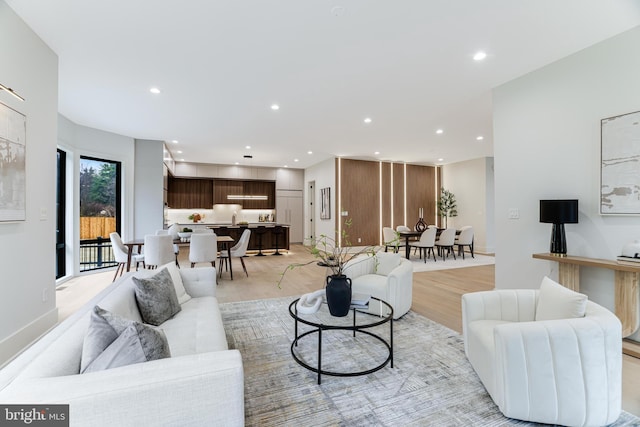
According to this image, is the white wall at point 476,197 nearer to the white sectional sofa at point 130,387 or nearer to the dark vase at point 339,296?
the dark vase at point 339,296

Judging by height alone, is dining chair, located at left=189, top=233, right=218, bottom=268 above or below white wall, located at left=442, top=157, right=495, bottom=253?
below

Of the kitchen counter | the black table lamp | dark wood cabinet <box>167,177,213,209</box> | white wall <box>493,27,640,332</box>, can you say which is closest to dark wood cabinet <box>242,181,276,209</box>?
dark wood cabinet <box>167,177,213,209</box>

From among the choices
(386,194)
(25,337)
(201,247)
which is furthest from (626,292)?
(386,194)

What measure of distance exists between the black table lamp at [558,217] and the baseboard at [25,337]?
202 inches

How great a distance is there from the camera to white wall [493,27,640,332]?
2.81 metres

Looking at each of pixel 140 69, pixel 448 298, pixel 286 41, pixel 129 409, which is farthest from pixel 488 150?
pixel 129 409

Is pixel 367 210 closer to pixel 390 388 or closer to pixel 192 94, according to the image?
pixel 192 94

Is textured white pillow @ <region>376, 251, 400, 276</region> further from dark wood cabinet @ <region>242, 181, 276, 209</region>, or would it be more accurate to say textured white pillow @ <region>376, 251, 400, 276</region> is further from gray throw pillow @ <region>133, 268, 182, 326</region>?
dark wood cabinet @ <region>242, 181, 276, 209</region>

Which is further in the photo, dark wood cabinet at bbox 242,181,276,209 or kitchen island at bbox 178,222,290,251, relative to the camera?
dark wood cabinet at bbox 242,181,276,209

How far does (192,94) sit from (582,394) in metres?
4.87

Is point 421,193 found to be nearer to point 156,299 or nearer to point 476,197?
point 476,197

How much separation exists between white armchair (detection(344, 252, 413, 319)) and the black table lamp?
1.47 m

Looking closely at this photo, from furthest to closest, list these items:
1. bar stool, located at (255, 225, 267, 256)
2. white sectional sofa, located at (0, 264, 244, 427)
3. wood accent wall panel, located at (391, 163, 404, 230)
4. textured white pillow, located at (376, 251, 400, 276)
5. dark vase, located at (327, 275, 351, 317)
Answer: wood accent wall panel, located at (391, 163, 404, 230) < bar stool, located at (255, 225, 267, 256) < textured white pillow, located at (376, 251, 400, 276) < dark vase, located at (327, 275, 351, 317) < white sectional sofa, located at (0, 264, 244, 427)

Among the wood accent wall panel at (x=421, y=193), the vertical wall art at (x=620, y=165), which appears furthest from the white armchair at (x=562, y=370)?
the wood accent wall panel at (x=421, y=193)
